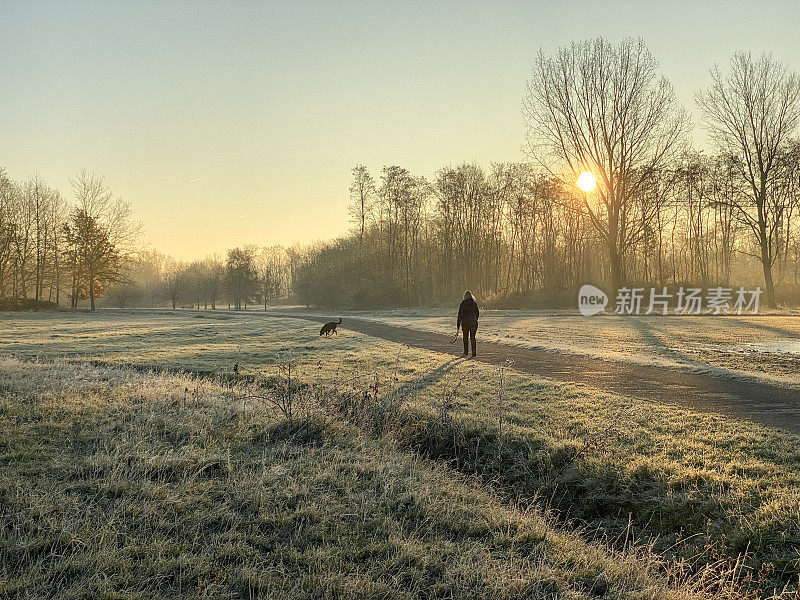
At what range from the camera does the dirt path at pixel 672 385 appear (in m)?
Answer: 8.20

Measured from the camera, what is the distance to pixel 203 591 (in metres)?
3.41

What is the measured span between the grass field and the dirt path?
926 mm

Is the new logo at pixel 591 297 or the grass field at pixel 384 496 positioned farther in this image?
the new logo at pixel 591 297

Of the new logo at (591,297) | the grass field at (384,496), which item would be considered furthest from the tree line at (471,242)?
the grass field at (384,496)

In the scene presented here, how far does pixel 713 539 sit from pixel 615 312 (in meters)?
32.5

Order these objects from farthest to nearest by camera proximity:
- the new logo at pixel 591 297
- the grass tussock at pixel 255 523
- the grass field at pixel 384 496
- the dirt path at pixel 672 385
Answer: the new logo at pixel 591 297 → the dirt path at pixel 672 385 → the grass field at pixel 384 496 → the grass tussock at pixel 255 523

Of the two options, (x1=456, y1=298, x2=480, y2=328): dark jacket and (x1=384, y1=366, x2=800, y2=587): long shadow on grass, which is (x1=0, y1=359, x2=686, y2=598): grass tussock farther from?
(x1=456, y1=298, x2=480, y2=328): dark jacket

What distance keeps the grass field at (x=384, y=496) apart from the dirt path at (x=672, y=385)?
0.93m

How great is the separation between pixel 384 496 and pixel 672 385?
8135mm

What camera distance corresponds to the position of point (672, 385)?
10.4m

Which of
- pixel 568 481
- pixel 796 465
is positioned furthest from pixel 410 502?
pixel 796 465

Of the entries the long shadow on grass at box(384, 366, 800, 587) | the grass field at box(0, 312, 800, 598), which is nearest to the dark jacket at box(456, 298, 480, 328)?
the grass field at box(0, 312, 800, 598)

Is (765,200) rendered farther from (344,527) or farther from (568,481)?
(344,527)

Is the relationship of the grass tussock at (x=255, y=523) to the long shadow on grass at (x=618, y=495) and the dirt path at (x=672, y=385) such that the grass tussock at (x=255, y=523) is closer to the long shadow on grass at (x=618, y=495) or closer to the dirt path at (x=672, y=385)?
the long shadow on grass at (x=618, y=495)
